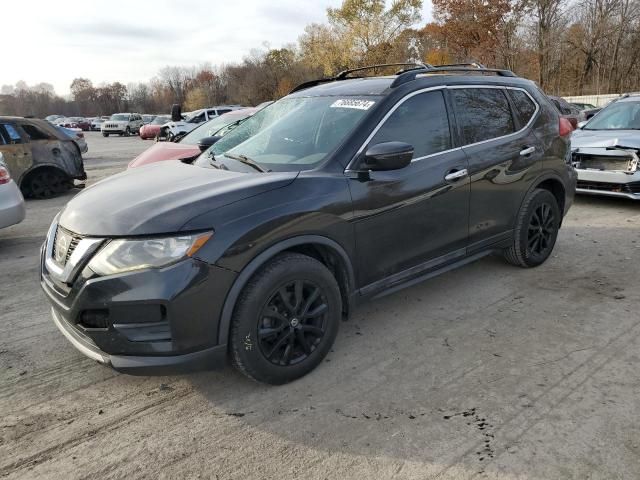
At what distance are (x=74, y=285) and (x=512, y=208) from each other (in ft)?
11.4

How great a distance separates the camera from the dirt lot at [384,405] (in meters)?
2.33

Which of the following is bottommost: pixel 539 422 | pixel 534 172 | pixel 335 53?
pixel 539 422

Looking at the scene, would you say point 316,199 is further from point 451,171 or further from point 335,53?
point 335,53

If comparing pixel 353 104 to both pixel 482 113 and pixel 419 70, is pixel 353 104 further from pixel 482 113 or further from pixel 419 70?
pixel 482 113

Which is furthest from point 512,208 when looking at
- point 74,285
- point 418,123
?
point 74,285

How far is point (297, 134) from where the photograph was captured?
11.7 ft

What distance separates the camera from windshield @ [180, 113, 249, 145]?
8.25 meters

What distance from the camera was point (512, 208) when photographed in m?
4.30

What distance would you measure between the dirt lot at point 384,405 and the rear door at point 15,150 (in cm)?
643

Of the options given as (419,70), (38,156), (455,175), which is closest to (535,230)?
(455,175)

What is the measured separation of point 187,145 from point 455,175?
5.14 metres

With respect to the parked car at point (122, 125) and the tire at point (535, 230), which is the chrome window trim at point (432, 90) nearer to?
the tire at point (535, 230)

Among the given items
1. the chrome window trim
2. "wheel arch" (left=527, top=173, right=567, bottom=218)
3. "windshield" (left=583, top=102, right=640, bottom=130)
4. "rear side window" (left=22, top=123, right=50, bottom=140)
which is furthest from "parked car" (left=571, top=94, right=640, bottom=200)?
"rear side window" (left=22, top=123, right=50, bottom=140)

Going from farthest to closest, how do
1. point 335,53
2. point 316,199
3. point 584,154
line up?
1. point 335,53
2. point 584,154
3. point 316,199
